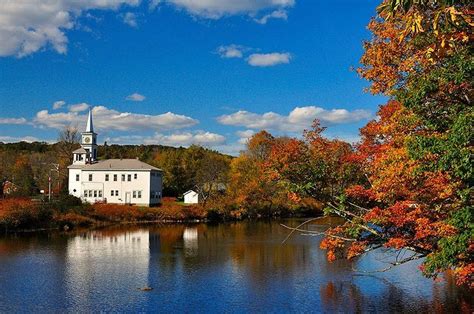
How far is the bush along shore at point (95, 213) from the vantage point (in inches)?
1999

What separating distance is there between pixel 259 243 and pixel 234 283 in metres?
16.6

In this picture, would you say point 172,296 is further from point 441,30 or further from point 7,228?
point 7,228

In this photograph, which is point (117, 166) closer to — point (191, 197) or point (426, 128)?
point (191, 197)

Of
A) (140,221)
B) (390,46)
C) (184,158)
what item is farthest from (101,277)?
(184,158)

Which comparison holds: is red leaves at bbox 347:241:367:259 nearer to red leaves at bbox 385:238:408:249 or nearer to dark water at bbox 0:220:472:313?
red leaves at bbox 385:238:408:249

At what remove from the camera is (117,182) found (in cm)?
7262

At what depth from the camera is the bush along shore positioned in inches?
1999

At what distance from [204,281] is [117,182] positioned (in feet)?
157

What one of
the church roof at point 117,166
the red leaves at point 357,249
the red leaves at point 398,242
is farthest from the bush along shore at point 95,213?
the red leaves at point 398,242

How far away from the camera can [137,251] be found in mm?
38281

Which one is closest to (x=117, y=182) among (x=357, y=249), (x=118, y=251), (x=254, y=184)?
(x=254, y=184)

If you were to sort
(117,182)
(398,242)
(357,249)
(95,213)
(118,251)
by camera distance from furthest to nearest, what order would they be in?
(117,182) → (95,213) → (118,251) → (357,249) → (398,242)

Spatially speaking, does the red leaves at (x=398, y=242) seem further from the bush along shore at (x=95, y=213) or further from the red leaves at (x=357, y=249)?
the bush along shore at (x=95, y=213)

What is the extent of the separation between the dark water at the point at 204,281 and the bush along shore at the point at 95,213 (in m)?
8.52
